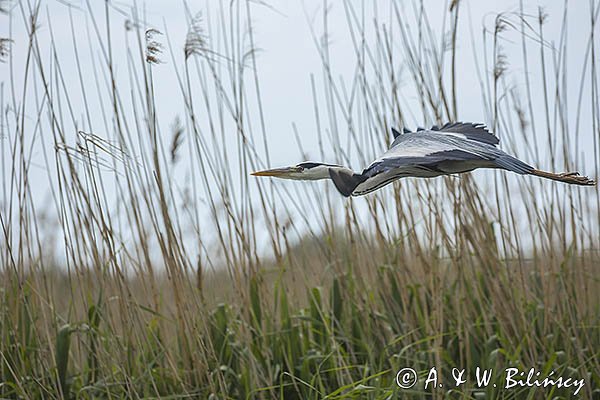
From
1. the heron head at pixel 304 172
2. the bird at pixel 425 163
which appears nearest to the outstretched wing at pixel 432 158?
the bird at pixel 425 163

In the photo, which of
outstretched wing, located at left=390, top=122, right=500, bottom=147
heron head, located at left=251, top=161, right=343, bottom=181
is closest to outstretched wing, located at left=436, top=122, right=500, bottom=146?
outstretched wing, located at left=390, top=122, right=500, bottom=147

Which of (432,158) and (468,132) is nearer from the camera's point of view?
(432,158)

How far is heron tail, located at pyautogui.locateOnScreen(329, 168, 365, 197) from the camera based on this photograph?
3.70 feet

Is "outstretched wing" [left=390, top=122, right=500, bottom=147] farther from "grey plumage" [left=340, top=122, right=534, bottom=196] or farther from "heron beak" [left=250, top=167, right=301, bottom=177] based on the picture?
"heron beak" [left=250, top=167, right=301, bottom=177]

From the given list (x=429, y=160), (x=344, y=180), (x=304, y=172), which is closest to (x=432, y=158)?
(x=429, y=160)

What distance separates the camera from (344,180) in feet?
3.82

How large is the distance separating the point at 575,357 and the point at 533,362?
0.23m

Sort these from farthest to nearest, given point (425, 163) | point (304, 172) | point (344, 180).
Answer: point (304, 172) < point (344, 180) < point (425, 163)

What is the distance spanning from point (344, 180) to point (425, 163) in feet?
0.50

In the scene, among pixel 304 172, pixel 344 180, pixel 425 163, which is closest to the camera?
pixel 425 163

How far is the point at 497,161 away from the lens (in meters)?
1.11

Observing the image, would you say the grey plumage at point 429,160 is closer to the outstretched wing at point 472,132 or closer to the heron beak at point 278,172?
the outstretched wing at point 472,132

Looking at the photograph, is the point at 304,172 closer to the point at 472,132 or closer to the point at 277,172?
the point at 277,172

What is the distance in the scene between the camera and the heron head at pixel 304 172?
1310 millimetres
